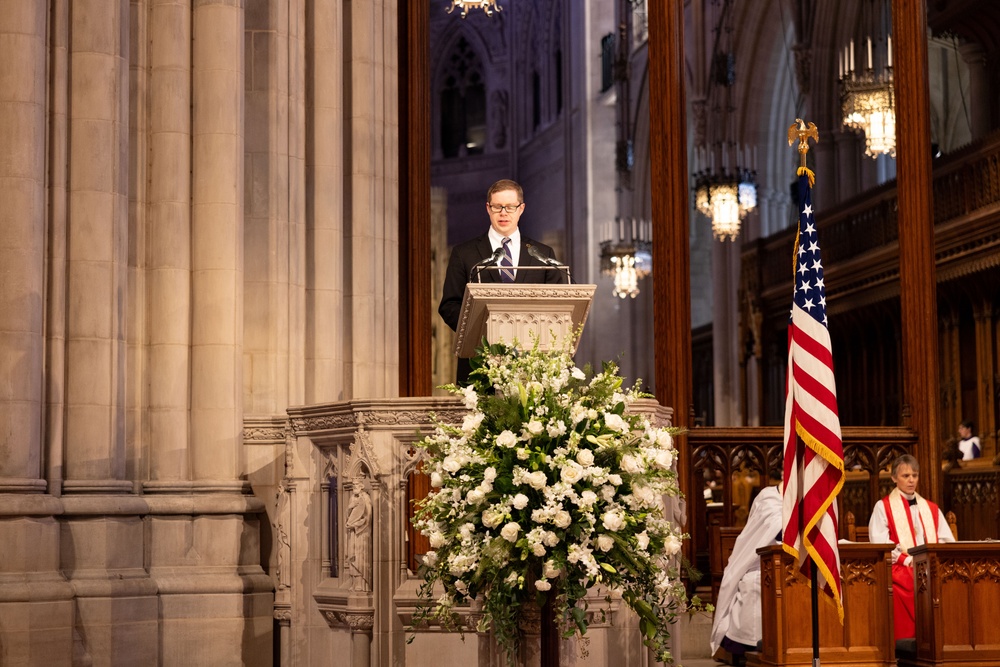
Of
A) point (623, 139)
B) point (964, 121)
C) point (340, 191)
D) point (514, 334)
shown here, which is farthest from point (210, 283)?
point (623, 139)

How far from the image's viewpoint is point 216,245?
8852 millimetres

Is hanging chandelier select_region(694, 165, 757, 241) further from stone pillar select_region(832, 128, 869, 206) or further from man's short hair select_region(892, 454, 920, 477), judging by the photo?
man's short hair select_region(892, 454, 920, 477)

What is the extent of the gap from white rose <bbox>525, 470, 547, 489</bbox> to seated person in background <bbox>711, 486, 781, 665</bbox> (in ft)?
14.2

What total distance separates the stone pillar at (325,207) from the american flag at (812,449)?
3.45 metres

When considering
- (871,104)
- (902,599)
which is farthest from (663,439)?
(871,104)

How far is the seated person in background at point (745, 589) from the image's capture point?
374 inches

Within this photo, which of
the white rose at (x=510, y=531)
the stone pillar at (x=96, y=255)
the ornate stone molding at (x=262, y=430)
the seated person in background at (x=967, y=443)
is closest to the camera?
the white rose at (x=510, y=531)

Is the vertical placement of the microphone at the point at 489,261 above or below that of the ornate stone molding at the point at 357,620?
above

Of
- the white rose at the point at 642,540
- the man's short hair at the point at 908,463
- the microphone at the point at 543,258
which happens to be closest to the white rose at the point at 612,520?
the white rose at the point at 642,540

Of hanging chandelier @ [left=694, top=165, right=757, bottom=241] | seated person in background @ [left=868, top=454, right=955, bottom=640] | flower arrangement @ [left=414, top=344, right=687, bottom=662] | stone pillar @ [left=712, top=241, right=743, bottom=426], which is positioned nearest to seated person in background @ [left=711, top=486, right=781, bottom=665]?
seated person in background @ [left=868, top=454, right=955, bottom=640]

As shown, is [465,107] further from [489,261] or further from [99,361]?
[489,261]

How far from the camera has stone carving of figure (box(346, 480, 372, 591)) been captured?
7.38 metres

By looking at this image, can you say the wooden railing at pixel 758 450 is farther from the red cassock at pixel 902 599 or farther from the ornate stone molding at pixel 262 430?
the ornate stone molding at pixel 262 430

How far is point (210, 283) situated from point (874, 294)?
10.3 metres
